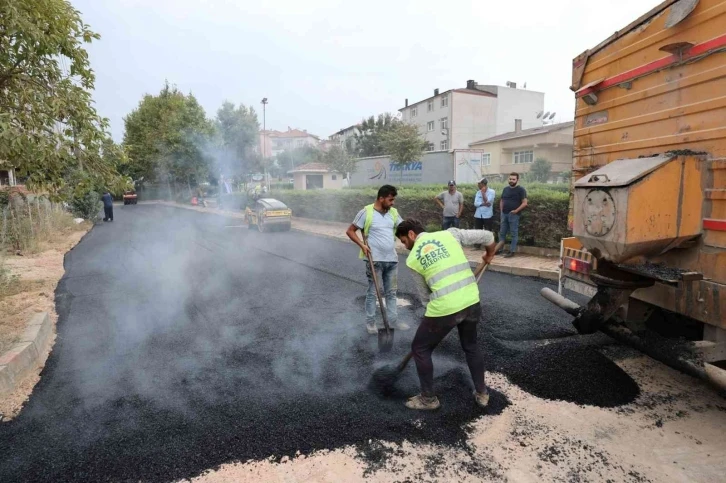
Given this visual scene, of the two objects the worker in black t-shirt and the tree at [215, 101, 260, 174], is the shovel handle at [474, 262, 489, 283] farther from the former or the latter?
the tree at [215, 101, 260, 174]

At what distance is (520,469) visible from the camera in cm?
233

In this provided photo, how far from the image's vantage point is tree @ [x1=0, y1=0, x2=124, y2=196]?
3756mm

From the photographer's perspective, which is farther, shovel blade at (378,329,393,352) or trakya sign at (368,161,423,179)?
trakya sign at (368,161,423,179)

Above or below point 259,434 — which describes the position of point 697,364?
above

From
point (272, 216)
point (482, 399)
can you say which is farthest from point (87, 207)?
point (482, 399)

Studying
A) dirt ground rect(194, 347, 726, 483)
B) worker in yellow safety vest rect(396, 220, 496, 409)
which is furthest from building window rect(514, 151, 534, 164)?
worker in yellow safety vest rect(396, 220, 496, 409)

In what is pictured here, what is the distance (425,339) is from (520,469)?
3.00 feet

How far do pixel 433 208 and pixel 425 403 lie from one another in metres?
8.07

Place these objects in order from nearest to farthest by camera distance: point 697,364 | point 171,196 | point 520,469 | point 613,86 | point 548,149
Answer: point 520,469 < point 697,364 < point 613,86 < point 548,149 < point 171,196

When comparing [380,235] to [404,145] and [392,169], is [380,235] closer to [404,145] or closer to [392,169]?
[404,145]

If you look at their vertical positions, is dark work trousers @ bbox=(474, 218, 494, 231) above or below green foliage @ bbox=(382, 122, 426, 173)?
below

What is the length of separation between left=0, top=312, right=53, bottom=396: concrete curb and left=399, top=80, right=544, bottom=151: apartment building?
137 feet

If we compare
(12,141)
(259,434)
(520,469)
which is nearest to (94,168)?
(12,141)

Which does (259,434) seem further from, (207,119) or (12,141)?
(207,119)
